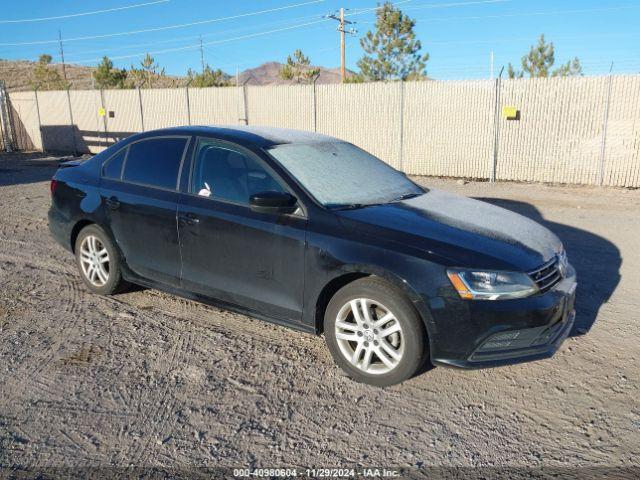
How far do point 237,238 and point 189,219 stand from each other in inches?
20.1

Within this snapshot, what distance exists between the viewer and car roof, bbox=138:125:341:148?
4289 millimetres

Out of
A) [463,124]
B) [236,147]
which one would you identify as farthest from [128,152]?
[463,124]

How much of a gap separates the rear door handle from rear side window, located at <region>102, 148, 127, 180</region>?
8.4 inches

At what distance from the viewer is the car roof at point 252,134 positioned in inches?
169

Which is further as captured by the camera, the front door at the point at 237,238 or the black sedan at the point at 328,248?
the front door at the point at 237,238

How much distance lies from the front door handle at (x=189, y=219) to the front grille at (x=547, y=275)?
242cm

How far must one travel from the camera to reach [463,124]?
14.0m

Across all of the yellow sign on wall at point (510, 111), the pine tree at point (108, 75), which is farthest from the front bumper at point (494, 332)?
the pine tree at point (108, 75)

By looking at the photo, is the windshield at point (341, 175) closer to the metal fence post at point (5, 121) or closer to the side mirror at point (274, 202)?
the side mirror at point (274, 202)

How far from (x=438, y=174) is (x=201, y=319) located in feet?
36.4

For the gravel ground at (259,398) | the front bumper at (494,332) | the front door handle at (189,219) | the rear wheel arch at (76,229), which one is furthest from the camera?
the rear wheel arch at (76,229)

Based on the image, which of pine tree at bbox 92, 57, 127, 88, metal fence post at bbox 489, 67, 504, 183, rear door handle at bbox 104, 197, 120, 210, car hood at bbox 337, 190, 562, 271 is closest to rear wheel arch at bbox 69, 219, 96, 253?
rear door handle at bbox 104, 197, 120, 210

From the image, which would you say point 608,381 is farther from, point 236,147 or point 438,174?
point 438,174

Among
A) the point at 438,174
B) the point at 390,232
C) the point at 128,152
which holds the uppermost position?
the point at 128,152
